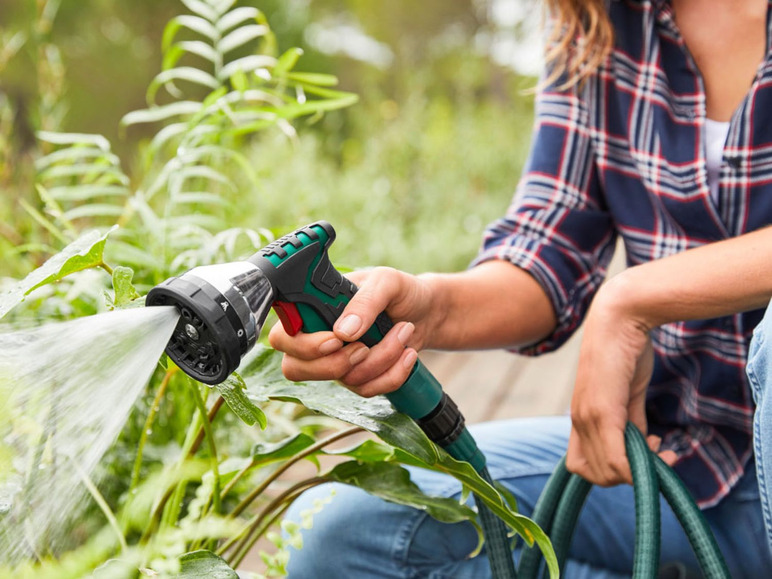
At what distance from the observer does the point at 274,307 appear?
0.70 meters

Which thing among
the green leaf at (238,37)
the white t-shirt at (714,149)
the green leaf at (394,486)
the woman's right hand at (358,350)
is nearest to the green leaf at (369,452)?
the green leaf at (394,486)

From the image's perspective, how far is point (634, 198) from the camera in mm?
1124

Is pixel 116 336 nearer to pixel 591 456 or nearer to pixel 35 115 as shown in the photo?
pixel 591 456

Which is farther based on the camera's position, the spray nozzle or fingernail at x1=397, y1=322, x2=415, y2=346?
fingernail at x1=397, y1=322, x2=415, y2=346

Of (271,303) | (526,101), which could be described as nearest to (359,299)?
(271,303)

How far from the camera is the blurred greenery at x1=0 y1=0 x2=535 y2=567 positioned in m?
1.17

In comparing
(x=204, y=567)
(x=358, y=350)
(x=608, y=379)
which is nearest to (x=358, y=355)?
(x=358, y=350)

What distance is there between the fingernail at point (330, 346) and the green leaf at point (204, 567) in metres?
0.19

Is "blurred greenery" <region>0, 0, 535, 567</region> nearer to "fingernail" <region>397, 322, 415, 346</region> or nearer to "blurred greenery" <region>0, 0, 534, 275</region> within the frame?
"blurred greenery" <region>0, 0, 534, 275</region>

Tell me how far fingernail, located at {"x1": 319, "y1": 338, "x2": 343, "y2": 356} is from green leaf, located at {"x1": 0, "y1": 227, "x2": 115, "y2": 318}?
0.20 metres

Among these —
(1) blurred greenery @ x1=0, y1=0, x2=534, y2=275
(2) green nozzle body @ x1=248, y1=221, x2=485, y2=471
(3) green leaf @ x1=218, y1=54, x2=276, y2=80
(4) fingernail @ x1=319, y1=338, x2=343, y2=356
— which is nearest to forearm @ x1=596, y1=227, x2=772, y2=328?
(2) green nozzle body @ x1=248, y1=221, x2=485, y2=471

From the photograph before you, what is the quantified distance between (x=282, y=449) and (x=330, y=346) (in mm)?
189

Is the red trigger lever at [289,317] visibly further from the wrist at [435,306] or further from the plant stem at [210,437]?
the wrist at [435,306]

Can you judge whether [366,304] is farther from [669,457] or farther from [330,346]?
[669,457]
